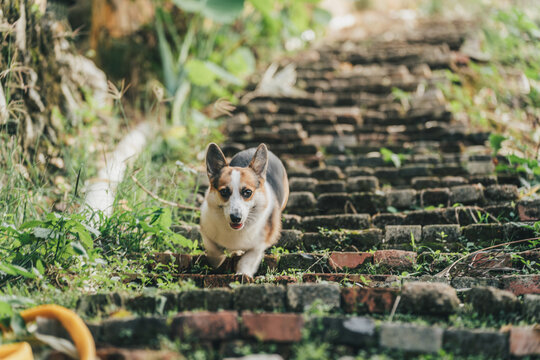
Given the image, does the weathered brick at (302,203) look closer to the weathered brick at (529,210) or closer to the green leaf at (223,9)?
the weathered brick at (529,210)

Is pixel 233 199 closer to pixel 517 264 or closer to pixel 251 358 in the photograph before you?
pixel 251 358

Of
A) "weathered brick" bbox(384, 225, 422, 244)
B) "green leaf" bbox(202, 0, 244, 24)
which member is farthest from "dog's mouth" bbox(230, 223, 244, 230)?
"green leaf" bbox(202, 0, 244, 24)

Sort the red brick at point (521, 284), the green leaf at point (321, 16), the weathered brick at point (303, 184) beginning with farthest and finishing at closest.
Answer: the green leaf at point (321, 16) < the weathered brick at point (303, 184) < the red brick at point (521, 284)

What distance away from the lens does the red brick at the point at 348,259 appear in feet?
9.41

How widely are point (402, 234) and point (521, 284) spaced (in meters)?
0.87

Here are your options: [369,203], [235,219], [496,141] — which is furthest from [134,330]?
[496,141]

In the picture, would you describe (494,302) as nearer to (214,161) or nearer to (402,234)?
(402,234)

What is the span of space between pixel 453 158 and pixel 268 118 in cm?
194

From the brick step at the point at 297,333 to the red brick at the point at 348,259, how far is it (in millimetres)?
912

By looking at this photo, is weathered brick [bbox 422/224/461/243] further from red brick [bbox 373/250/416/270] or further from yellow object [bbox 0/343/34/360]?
yellow object [bbox 0/343/34/360]

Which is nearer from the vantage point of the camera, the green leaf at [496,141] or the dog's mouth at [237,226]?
the dog's mouth at [237,226]

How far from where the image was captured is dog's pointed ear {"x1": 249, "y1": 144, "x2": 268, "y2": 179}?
2.99m

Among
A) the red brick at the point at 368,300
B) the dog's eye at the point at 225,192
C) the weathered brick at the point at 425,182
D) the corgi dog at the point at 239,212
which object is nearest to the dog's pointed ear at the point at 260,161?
the corgi dog at the point at 239,212

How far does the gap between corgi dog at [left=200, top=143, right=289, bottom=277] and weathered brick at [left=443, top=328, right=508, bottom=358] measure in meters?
1.12
